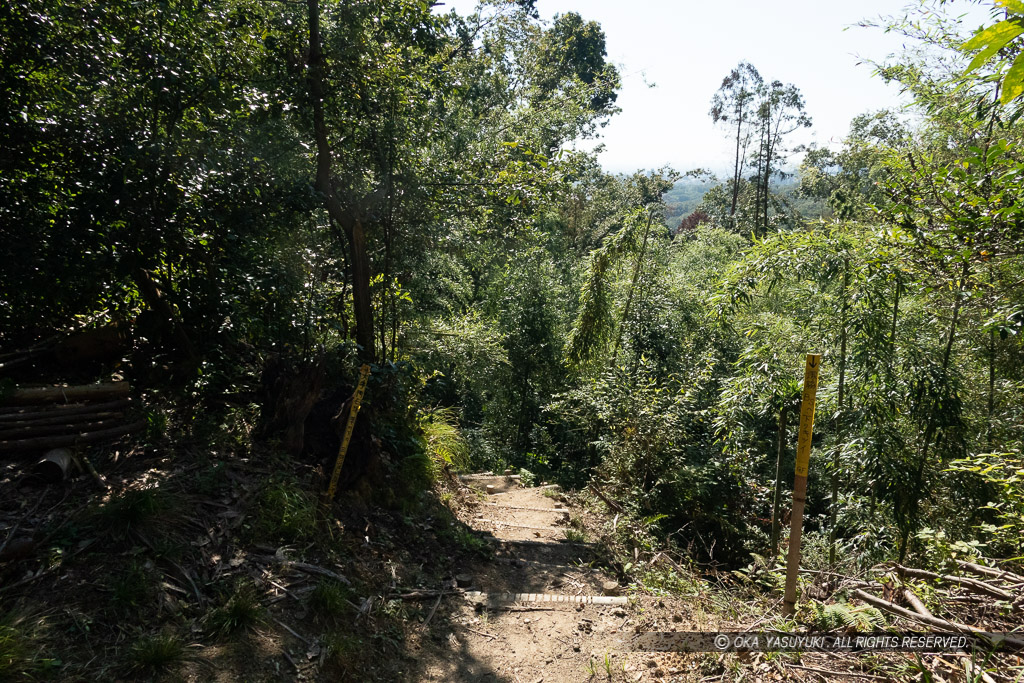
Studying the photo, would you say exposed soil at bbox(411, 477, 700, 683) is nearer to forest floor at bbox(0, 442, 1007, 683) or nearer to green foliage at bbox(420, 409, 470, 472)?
forest floor at bbox(0, 442, 1007, 683)

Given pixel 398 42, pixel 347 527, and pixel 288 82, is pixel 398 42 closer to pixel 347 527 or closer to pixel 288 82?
pixel 288 82

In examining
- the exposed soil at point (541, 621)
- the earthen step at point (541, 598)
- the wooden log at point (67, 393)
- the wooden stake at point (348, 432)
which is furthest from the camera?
the wooden stake at point (348, 432)

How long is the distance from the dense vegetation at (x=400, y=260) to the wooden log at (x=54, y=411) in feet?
2.07

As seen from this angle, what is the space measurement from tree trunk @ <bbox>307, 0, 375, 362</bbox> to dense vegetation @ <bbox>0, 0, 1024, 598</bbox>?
2cm

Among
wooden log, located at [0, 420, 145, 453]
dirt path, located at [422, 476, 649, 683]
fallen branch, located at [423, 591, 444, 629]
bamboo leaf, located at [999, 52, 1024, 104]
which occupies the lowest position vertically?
dirt path, located at [422, 476, 649, 683]

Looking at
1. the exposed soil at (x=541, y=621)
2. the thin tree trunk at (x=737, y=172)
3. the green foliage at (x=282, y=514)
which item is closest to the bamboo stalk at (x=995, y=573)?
the exposed soil at (x=541, y=621)

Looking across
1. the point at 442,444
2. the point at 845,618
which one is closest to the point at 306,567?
the point at 845,618

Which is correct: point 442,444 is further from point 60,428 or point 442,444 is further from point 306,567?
point 60,428

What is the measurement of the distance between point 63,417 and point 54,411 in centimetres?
7

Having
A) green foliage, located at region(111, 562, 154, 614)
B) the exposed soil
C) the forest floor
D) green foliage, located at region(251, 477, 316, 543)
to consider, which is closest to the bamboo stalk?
the forest floor

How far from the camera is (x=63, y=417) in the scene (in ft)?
13.8

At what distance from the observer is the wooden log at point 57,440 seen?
3.90 metres

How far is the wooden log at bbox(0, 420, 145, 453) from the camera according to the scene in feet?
12.8

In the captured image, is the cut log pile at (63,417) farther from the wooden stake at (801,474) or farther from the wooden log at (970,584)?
the wooden log at (970,584)
